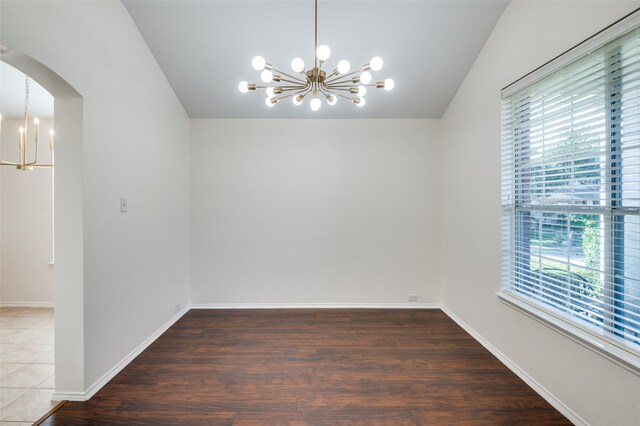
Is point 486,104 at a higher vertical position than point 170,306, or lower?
higher

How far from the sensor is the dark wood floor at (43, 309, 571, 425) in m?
1.83

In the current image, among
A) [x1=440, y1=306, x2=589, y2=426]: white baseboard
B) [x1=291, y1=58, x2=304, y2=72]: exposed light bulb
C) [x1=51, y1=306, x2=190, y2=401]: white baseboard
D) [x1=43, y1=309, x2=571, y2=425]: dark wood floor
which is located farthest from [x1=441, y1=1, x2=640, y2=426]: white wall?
[x1=51, y1=306, x2=190, y2=401]: white baseboard

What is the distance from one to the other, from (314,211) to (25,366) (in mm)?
3067

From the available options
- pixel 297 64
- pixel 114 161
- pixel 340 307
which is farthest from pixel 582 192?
pixel 114 161

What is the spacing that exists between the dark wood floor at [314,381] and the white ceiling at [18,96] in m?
3.13

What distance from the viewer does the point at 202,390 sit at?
2092 millimetres

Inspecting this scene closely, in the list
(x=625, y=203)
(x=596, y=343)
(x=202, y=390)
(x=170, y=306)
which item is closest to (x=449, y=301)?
(x=596, y=343)

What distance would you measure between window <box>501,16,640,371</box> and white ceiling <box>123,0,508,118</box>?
86 cm

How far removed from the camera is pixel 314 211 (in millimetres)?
3777

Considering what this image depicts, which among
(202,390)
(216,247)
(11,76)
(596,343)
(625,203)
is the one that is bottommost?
(202,390)

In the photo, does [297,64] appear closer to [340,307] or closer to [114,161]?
[114,161]

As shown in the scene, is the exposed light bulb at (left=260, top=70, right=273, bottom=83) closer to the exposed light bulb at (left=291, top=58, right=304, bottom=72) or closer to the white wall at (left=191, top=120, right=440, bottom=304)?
the exposed light bulb at (left=291, top=58, right=304, bottom=72)

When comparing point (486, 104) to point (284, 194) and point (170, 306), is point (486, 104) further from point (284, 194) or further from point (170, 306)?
point (170, 306)

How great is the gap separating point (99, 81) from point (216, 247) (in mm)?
2208
